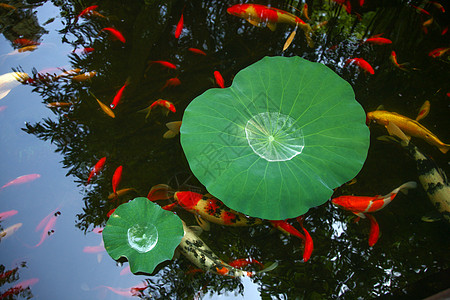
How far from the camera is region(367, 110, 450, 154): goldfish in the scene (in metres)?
1.73

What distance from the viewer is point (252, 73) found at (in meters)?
1.61

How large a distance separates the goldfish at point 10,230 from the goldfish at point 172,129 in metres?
0.90

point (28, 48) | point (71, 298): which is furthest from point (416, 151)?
point (28, 48)

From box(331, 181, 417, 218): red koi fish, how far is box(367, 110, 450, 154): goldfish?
0.39 metres

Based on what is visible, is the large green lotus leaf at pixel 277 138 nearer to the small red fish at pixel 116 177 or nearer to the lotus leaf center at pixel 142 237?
the lotus leaf center at pixel 142 237

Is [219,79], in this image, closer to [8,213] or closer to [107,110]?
[107,110]

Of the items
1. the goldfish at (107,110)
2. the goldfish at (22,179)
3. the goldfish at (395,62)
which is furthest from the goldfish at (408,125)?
the goldfish at (22,179)

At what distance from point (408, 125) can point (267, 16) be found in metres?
1.20

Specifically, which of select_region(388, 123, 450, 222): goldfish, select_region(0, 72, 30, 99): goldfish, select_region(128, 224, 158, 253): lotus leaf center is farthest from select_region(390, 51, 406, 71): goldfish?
select_region(0, 72, 30, 99): goldfish

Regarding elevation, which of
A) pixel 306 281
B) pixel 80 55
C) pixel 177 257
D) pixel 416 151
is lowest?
pixel 306 281

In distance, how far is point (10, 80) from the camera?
205cm

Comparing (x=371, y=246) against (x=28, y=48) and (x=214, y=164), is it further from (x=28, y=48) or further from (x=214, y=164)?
(x=28, y=48)

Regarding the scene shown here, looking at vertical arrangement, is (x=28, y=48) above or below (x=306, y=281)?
above

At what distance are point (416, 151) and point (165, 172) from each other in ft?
4.73
